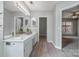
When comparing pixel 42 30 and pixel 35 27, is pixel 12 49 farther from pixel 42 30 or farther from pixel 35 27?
pixel 42 30

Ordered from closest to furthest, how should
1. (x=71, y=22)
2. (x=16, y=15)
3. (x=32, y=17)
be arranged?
(x=16, y=15) < (x=32, y=17) < (x=71, y=22)

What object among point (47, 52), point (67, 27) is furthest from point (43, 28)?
point (47, 52)

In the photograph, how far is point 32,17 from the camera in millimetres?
7152

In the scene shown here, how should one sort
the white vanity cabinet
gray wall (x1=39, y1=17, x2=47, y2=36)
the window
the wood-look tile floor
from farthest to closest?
gray wall (x1=39, y1=17, x2=47, y2=36) < the window < the wood-look tile floor < the white vanity cabinet

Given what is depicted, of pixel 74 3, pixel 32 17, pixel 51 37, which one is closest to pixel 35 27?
pixel 32 17

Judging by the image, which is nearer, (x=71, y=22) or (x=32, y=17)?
(x=32, y=17)

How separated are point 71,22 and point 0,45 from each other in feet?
35.0

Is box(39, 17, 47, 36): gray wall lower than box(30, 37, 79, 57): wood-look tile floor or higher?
higher

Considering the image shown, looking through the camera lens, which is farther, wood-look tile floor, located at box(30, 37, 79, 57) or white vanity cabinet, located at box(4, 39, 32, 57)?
wood-look tile floor, located at box(30, 37, 79, 57)

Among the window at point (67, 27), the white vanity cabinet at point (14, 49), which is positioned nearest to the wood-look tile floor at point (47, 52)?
the white vanity cabinet at point (14, 49)

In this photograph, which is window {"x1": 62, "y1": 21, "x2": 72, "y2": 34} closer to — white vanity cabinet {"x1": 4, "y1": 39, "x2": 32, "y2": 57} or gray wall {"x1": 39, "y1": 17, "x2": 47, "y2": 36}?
gray wall {"x1": 39, "y1": 17, "x2": 47, "y2": 36}

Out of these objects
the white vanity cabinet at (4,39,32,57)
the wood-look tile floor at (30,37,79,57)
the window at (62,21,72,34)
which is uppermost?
the window at (62,21,72,34)

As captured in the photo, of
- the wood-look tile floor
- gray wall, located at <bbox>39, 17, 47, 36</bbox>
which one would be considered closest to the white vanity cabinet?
the wood-look tile floor

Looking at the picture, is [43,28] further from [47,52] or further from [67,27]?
[47,52]
